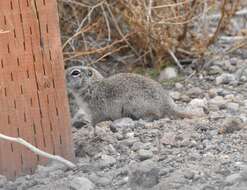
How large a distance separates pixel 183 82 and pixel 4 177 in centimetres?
343

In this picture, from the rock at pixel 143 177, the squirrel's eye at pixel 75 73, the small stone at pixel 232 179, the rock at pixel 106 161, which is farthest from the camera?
the squirrel's eye at pixel 75 73

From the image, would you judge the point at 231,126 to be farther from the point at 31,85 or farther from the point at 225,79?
the point at 225,79

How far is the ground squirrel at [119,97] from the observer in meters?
6.89

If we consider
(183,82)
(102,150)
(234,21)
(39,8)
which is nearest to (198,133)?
(102,150)

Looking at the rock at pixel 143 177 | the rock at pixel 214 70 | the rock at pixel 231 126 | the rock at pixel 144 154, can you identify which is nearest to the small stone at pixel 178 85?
the rock at pixel 214 70

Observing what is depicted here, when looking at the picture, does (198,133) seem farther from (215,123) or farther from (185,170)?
(185,170)

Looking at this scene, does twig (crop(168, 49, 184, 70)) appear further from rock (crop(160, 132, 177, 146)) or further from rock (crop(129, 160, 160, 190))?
rock (crop(129, 160, 160, 190))

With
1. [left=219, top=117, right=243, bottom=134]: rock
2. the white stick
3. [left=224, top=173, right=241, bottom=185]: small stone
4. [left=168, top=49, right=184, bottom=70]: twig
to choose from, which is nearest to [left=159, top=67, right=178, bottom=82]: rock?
[left=168, top=49, right=184, bottom=70]: twig

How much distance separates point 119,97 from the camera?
7027 mm

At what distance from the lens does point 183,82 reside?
26.9ft

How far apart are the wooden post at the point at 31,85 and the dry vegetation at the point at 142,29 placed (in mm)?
2902

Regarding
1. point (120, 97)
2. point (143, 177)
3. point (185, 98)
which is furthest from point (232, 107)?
point (143, 177)

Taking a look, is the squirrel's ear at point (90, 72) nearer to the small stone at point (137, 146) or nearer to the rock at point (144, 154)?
the small stone at point (137, 146)

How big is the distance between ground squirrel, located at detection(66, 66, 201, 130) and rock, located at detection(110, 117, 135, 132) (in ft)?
0.70
